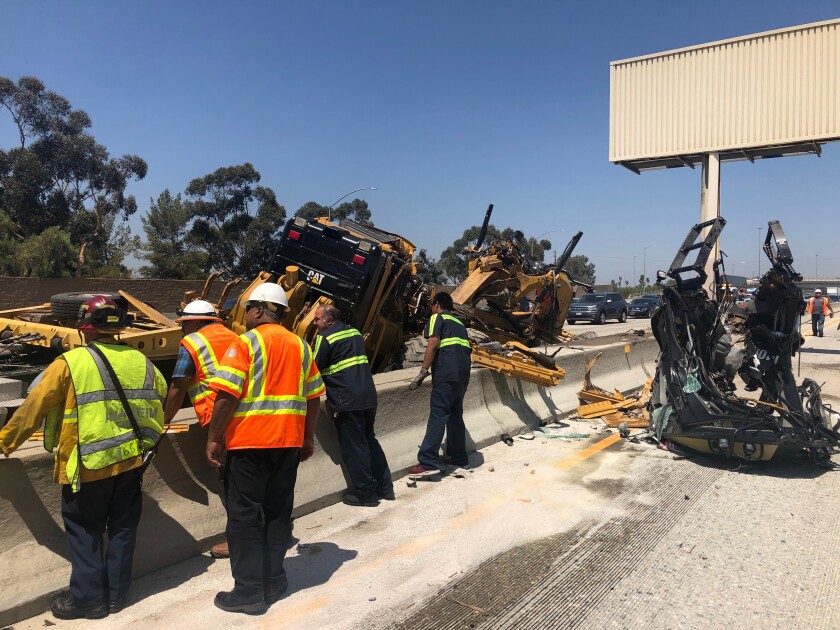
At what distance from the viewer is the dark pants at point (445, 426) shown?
19.2 ft

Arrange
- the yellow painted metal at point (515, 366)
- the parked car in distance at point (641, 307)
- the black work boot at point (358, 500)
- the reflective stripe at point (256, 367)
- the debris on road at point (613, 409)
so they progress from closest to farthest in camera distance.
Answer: the reflective stripe at point (256, 367)
the black work boot at point (358, 500)
the yellow painted metal at point (515, 366)
the debris on road at point (613, 409)
the parked car in distance at point (641, 307)

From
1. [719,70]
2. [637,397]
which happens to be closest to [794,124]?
[719,70]

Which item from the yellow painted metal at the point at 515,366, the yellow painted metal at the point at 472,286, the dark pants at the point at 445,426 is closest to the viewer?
the dark pants at the point at 445,426

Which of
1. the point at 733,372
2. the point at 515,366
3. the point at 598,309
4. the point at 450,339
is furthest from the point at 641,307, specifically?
the point at 450,339

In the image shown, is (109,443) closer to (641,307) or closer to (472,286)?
(472,286)

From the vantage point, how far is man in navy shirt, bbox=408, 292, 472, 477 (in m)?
5.85

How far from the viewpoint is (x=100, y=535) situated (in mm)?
3371

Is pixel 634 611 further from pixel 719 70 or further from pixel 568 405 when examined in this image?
pixel 719 70

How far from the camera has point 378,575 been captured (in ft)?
12.7

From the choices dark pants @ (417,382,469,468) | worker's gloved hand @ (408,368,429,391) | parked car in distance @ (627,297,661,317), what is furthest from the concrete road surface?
parked car in distance @ (627,297,661,317)

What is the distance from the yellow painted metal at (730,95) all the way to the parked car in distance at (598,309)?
1220cm

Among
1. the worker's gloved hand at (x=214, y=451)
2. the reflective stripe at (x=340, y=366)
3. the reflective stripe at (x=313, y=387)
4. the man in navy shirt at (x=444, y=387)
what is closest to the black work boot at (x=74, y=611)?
the worker's gloved hand at (x=214, y=451)

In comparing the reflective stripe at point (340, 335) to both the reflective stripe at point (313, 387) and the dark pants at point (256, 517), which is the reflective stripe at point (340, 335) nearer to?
the reflective stripe at point (313, 387)

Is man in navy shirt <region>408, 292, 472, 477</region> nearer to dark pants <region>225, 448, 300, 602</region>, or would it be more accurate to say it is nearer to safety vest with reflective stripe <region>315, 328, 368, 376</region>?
safety vest with reflective stripe <region>315, 328, 368, 376</region>
